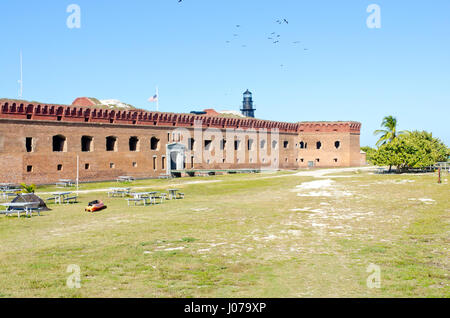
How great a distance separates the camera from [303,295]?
7395 mm

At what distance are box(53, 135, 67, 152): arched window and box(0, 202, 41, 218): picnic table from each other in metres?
19.7

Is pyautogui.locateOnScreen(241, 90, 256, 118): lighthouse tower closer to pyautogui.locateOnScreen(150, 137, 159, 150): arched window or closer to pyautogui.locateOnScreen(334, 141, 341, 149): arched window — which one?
pyautogui.locateOnScreen(334, 141, 341, 149): arched window

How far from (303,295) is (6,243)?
360 inches

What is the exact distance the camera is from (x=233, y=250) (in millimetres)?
11102

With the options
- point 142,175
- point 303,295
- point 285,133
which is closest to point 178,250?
point 303,295

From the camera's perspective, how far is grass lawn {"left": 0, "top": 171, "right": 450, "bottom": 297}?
311 inches

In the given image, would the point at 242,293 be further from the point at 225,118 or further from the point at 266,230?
the point at 225,118

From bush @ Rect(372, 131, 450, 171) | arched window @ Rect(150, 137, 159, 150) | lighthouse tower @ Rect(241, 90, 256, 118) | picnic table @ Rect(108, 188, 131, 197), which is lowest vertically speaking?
picnic table @ Rect(108, 188, 131, 197)

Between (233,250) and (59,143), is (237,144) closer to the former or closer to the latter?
(59,143)

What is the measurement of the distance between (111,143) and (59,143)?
5.49m

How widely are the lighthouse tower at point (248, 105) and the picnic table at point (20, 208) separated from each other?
214ft

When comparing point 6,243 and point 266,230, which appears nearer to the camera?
point 6,243

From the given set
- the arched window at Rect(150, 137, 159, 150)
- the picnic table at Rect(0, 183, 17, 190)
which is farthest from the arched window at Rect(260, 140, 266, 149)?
the picnic table at Rect(0, 183, 17, 190)
